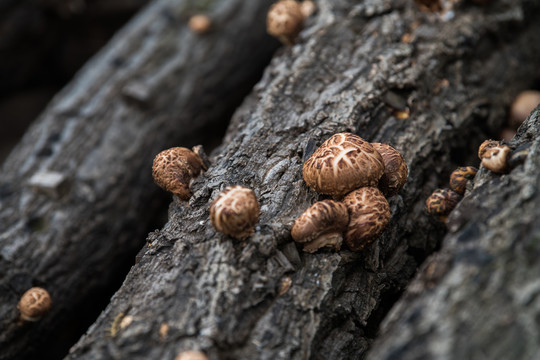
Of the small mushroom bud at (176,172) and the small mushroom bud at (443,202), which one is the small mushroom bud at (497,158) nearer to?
the small mushroom bud at (443,202)

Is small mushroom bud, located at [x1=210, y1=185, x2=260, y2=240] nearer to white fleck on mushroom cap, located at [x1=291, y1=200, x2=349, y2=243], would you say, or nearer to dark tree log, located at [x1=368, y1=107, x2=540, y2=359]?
white fleck on mushroom cap, located at [x1=291, y1=200, x2=349, y2=243]

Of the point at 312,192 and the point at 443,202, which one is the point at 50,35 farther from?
the point at 443,202

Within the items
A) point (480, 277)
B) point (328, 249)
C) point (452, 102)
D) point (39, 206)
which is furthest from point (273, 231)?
point (39, 206)

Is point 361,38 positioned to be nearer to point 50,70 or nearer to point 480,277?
point 480,277

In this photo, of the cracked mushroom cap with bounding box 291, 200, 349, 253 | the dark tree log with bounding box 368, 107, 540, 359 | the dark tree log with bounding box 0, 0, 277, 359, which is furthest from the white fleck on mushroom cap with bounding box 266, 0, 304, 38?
the dark tree log with bounding box 368, 107, 540, 359

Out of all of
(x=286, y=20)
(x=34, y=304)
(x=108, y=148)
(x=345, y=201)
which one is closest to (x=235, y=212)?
(x=345, y=201)

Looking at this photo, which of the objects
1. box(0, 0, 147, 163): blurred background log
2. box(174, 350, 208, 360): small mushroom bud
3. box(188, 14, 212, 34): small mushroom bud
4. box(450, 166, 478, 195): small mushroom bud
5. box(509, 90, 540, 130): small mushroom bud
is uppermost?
box(0, 0, 147, 163): blurred background log
